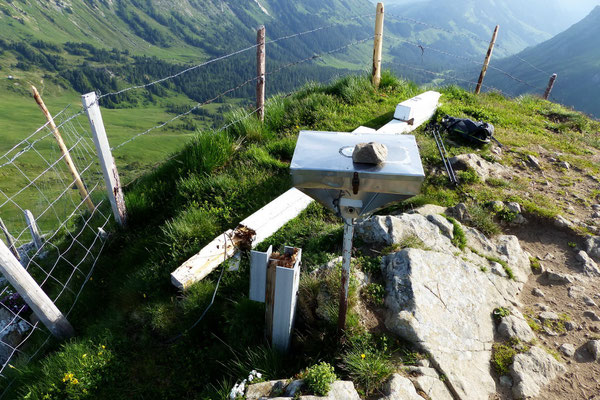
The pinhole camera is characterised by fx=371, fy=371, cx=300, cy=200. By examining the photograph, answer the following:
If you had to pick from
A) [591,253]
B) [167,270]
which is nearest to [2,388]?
[167,270]

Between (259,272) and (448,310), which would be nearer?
(259,272)

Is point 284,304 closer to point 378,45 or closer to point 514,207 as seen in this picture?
point 514,207

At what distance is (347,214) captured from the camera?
9.34 ft

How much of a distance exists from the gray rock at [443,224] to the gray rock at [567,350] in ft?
5.26

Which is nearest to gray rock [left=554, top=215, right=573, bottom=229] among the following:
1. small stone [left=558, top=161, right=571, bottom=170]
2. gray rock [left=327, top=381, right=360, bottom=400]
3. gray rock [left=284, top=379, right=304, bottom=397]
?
small stone [left=558, top=161, right=571, bottom=170]

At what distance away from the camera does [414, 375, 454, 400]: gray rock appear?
3.02m

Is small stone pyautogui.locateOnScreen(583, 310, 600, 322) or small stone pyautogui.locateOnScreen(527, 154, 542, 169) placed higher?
small stone pyautogui.locateOnScreen(527, 154, 542, 169)

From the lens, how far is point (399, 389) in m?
2.93

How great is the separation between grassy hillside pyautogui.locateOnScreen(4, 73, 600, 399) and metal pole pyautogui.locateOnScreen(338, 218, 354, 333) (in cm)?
18

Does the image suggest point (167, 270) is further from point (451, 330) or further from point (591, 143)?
point (591, 143)

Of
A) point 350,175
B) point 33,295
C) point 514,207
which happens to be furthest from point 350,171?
point 514,207

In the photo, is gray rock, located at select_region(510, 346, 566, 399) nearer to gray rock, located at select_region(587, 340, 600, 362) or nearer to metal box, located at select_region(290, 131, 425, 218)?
gray rock, located at select_region(587, 340, 600, 362)

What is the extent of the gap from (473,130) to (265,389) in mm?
7046

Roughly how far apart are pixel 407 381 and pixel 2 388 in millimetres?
4810
